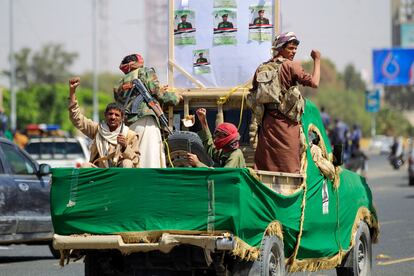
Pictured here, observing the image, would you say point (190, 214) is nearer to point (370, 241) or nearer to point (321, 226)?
point (321, 226)

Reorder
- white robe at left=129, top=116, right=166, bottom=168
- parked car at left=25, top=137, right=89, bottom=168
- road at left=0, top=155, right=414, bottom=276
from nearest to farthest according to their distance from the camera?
white robe at left=129, top=116, right=166, bottom=168 → road at left=0, top=155, right=414, bottom=276 → parked car at left=25, top=137, right=89, bottom=168

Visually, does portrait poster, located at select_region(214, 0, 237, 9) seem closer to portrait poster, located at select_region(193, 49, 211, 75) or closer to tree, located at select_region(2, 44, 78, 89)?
portrait poster, located at select_region(193, 49, 211, 75)

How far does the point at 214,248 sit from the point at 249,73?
406 cm

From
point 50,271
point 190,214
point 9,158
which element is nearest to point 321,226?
point 190,214

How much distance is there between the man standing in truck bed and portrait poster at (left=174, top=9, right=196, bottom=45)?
2460mm

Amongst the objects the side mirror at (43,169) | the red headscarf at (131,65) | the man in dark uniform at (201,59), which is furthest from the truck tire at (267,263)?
the side mirror at (43,169)

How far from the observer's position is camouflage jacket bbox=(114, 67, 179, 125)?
1135 centimetres

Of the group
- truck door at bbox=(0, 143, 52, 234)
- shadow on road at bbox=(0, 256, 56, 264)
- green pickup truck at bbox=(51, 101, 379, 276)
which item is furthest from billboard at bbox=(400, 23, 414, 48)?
green pickup truck at bbox=(51, 101, 379, 276)

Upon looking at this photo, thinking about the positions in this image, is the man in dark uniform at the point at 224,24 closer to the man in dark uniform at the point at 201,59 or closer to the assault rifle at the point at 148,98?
the man in dark uniform at the point at 201,59

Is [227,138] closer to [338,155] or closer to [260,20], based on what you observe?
[338,155]

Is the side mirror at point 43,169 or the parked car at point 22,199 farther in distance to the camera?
the side mirror at point 43,169

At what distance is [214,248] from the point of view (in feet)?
29.9

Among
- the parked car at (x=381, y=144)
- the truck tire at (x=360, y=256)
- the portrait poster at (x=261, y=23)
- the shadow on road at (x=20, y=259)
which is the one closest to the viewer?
the truck tire at (x=360, y=256)

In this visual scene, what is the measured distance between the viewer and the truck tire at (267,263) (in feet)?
31.0
